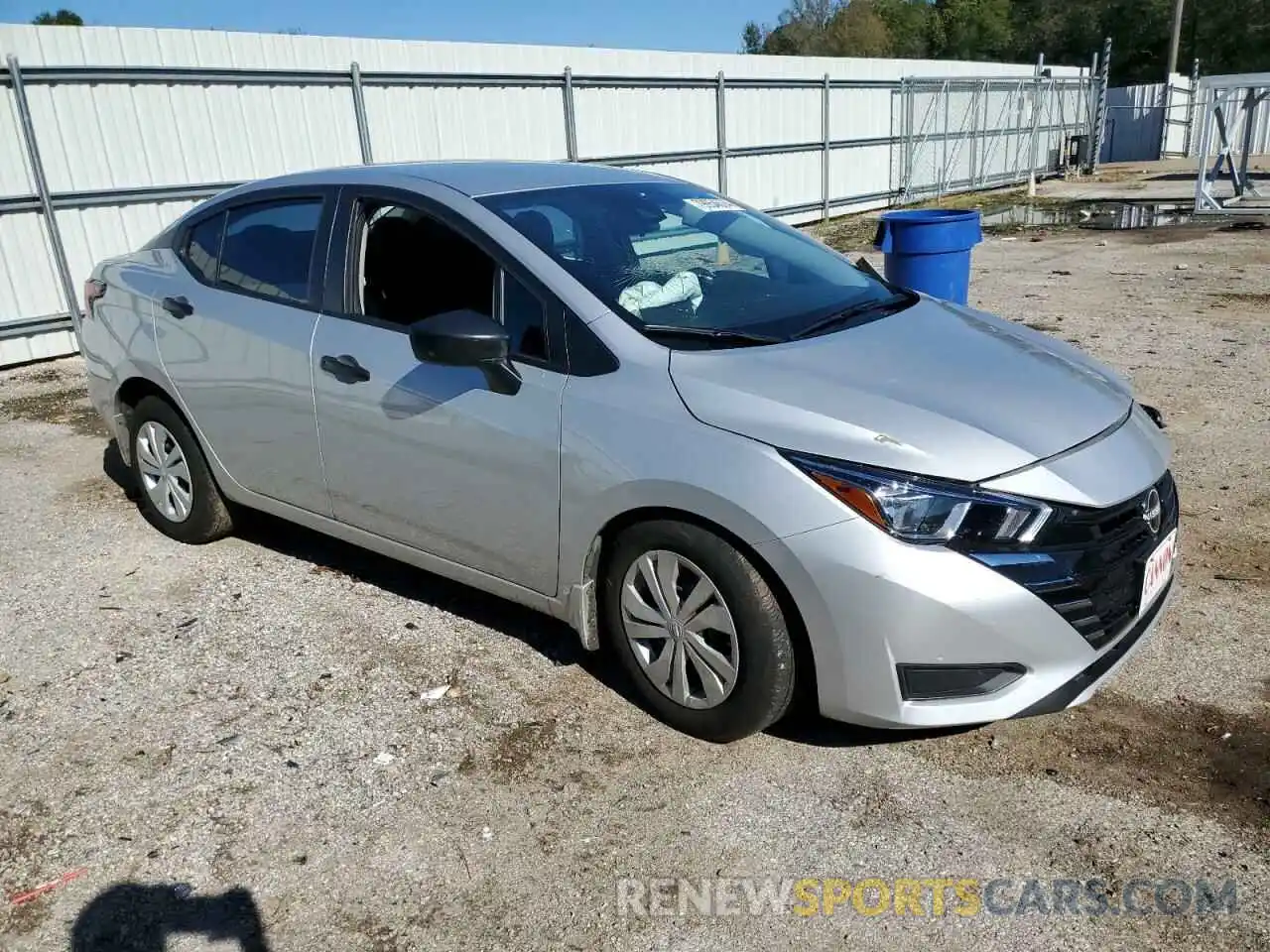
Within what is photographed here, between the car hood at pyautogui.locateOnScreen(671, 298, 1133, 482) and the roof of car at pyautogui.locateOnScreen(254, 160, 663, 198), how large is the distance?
3.69 feet

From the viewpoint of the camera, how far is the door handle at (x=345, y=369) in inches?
137

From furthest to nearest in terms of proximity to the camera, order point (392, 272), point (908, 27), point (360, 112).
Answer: point (908, 27) < point (360, 112) < point (392, 272)

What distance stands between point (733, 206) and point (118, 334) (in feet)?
9.38

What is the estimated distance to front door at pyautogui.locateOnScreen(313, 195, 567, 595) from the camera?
3100mm

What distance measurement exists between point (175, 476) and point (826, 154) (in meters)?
15.9

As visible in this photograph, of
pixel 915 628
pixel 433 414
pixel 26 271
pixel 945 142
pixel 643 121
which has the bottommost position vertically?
pixel 945 142

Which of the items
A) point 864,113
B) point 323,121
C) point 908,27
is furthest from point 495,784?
point 908,27

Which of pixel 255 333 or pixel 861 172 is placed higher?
pixel 255 333

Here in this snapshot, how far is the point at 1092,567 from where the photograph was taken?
2594 mm

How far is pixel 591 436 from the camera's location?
2.92 metres

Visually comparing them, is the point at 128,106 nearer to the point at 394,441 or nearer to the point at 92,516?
the point at 92,516

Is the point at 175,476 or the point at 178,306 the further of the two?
the point at 175,476

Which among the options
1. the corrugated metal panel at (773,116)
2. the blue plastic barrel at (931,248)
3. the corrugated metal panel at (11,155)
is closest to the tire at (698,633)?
the blue plastic barrel at (931,248)

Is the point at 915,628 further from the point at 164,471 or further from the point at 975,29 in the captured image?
the point at 975,29
